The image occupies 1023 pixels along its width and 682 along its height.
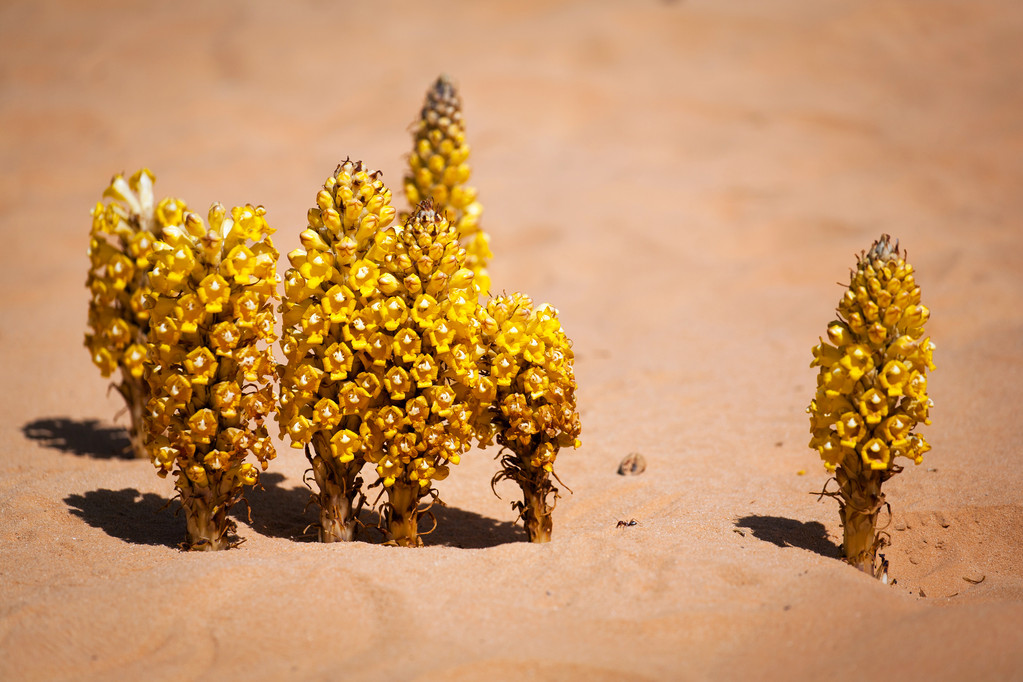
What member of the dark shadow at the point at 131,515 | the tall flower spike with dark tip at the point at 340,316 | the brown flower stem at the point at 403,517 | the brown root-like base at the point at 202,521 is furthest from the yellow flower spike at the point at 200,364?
the brown flower stem at the point at 403,517

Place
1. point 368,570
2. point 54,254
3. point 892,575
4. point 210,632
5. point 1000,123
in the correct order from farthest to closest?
point 1000,123 < point 54,254 < point 892,575 < point 368,570 < point 210,632

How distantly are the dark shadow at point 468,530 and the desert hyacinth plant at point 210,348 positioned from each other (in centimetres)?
107

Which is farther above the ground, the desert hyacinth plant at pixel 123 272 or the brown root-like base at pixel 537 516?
the desert hyacinth plant at pixel 123 272

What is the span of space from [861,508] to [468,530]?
193cm

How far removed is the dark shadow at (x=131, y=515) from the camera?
4180 millimetres

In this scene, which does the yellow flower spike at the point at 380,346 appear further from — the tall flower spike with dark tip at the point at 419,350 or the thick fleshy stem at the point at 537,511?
the thick fleshy stem at the point at 537,511

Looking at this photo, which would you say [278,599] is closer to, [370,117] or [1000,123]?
[370,117]

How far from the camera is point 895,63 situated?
1296 centimetres

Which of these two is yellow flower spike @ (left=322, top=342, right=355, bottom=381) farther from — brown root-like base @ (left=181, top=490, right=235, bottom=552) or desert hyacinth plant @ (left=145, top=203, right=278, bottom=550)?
brown root-like base @ (left=181, top=490, right=235, bottom=552)

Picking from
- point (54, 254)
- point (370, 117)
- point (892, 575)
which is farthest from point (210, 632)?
point (370, 117)

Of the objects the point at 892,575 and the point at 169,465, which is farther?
the point at 892,575

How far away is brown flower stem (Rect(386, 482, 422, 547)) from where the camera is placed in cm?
403

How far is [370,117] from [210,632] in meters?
10.2

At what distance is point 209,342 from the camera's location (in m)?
3.76
